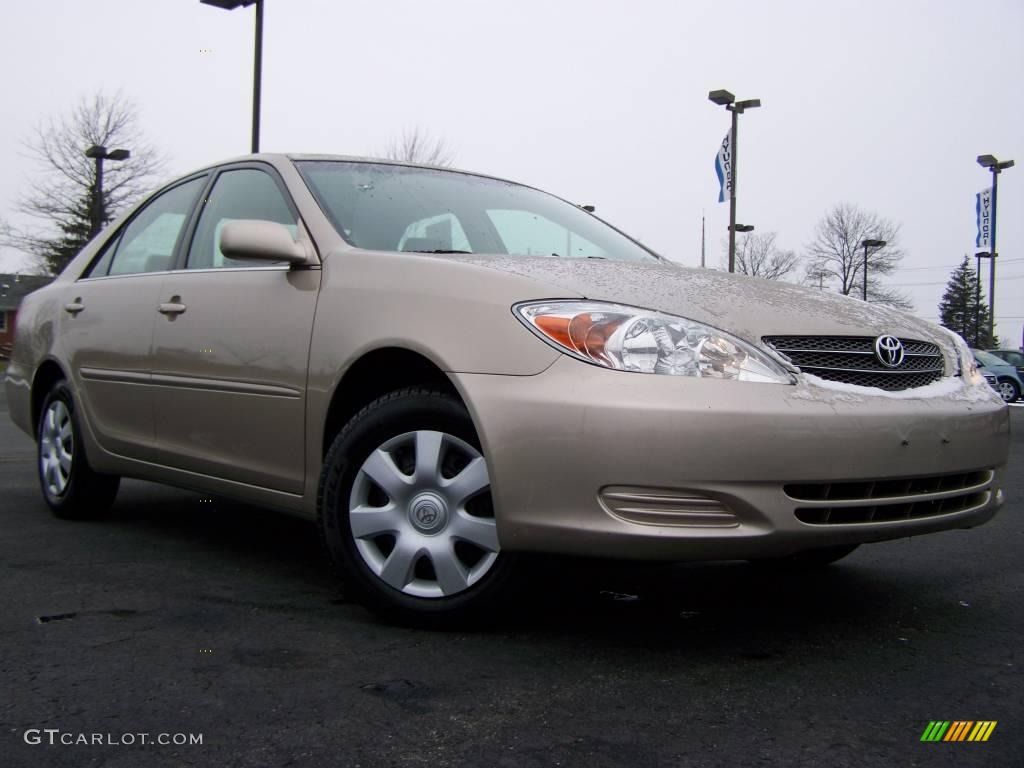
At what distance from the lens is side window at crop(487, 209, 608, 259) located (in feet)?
13.0

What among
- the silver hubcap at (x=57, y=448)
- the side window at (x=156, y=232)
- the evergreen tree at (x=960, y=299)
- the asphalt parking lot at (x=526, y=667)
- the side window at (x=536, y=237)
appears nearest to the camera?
the asphalt parking lot at (x=526, y=667)

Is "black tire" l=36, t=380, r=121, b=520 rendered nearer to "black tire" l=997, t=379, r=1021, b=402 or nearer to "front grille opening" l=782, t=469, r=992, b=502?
"front grille opening" l=782, t=469, r=992, b=502

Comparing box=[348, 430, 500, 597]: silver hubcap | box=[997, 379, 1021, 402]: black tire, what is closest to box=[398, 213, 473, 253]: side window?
box=[348, 430, 500, 597]: silver hubcap

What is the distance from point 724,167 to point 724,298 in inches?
785

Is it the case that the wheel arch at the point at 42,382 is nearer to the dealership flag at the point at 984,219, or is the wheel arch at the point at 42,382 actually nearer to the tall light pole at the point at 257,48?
the tall light pole at the point at 257,48

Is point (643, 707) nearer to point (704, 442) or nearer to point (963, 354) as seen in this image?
point (704, 442)

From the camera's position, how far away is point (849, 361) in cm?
302

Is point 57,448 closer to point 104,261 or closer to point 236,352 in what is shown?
point 104,261

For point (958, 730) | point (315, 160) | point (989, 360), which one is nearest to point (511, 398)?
point (958, 730)

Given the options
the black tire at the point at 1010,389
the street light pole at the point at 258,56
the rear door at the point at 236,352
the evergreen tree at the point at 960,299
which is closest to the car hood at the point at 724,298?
the rear door at the point at 236,352

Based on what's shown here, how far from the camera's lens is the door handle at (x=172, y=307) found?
13.6ft

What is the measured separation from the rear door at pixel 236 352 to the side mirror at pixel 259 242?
0.34ft

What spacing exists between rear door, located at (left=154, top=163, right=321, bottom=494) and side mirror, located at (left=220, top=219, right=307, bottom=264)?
0.10 metres

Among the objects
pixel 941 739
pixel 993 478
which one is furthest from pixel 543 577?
pixel 993 478
